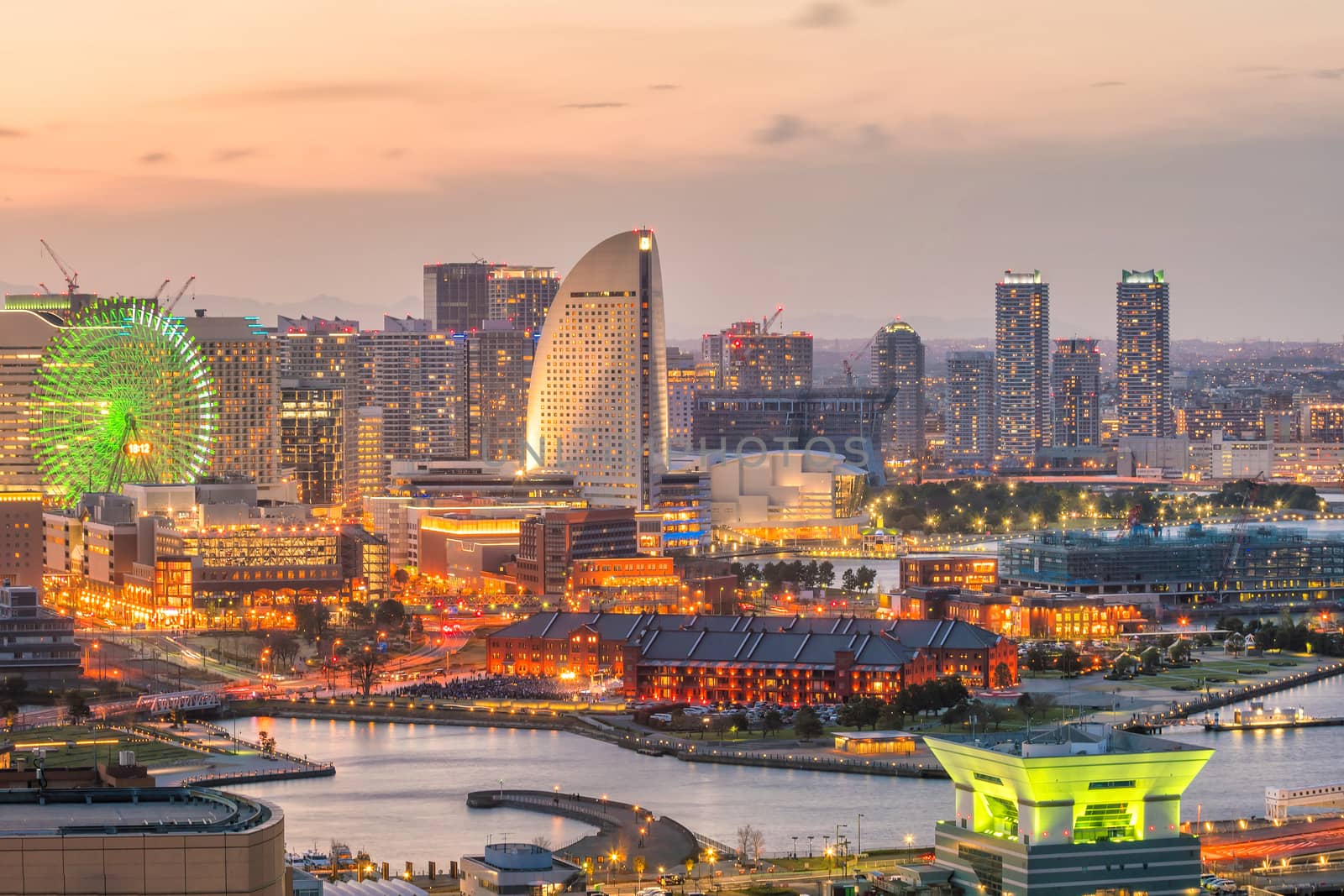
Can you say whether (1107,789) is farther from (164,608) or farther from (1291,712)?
(164,608)

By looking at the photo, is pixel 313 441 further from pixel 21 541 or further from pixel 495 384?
pixel 21 541

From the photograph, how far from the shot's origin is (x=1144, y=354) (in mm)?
153500

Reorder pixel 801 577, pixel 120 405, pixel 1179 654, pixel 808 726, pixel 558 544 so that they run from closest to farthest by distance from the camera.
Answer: pixel 808 726 → pixel 1179 654 → pixel 558 544 → pixel 120 405 → pixel 801 577

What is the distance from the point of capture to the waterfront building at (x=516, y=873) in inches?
949

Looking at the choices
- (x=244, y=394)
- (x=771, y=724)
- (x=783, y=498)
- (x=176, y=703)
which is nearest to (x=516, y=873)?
(x=771, y=724)

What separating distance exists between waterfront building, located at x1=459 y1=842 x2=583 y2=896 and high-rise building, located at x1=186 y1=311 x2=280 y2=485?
5500 centimetres

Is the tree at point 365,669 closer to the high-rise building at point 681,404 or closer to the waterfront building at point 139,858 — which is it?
the waterfront building at point 139,858

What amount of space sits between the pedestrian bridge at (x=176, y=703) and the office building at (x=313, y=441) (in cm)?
3920

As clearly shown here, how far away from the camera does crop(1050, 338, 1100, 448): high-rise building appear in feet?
513

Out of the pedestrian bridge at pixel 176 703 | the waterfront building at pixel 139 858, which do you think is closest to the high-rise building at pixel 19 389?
the pedestrian bridge at pixel 176 703

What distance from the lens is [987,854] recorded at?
74.6 ft

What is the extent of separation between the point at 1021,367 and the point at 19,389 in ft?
303

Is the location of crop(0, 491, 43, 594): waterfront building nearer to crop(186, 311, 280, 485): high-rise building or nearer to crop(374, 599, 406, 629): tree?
crop(374, 599, 406, 629): tree

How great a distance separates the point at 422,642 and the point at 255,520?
8.26 m
